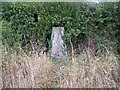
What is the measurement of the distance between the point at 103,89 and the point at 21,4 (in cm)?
95

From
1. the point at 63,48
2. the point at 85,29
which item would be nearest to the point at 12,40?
the point at 63,48

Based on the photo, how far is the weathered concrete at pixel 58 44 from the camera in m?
1.79

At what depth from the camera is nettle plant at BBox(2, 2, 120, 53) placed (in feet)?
5.58

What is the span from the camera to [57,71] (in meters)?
1.77

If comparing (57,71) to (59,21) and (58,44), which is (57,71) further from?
(59,21)

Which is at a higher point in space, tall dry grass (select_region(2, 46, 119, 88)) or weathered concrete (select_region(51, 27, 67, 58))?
weathered concrete (select_region(51, 27, 67, 58))

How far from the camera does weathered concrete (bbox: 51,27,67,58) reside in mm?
1790

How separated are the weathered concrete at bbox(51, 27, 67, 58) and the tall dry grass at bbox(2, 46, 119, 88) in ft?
0.21

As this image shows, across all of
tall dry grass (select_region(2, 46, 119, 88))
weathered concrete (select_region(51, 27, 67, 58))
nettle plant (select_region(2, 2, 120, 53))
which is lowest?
tall dry grass (select_region(2, 46, 119, 88))

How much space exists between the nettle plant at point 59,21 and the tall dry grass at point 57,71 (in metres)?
0.12

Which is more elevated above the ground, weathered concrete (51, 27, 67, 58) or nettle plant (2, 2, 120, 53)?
nettle plant (2, 2, 120, 53)

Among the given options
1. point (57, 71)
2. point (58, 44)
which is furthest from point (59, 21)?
point (57, 71)

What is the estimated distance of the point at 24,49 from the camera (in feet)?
5.94

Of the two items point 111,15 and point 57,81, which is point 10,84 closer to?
point 57,81
